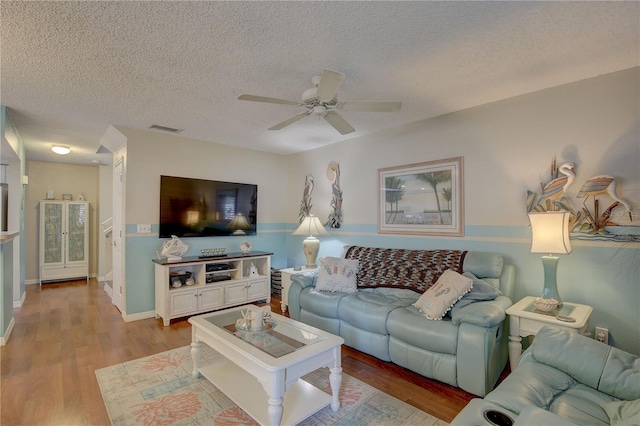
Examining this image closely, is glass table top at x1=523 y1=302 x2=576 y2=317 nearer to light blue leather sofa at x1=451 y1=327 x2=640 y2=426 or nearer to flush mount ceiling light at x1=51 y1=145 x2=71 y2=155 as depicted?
light blue leather sofa at x1=451 y1=327 x2=640 y2=426

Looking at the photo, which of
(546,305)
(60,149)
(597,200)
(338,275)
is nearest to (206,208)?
(338,275)

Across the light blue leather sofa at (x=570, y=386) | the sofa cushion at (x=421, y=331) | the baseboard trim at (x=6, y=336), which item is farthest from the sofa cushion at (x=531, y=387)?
the baseboard trim at (x=6, y=336)

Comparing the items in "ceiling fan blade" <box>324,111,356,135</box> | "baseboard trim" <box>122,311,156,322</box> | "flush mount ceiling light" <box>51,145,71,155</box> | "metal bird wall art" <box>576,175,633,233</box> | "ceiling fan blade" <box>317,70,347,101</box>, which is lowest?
"baseboard trim" <box>122,311,156,322</box>

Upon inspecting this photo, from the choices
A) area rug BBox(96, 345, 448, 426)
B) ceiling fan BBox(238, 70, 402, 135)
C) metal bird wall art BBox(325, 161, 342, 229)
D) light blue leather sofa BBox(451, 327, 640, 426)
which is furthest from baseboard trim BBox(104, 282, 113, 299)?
light blue leather sofa BBox(451, 327, 640, 426)

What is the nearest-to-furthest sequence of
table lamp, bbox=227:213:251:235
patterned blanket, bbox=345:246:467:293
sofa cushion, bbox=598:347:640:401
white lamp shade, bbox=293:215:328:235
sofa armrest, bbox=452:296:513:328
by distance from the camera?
sofa cushion, bbox=598:347:640:401, sofa armrest, bbox=452:296:513:328, patterned blanket, bbox=345:246:467:293, white lamp shade, bbox=293:215:328:235, table lamp, bbox=227:213:251:235

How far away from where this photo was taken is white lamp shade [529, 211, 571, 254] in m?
2.29

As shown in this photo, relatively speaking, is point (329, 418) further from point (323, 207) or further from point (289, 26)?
point (323, 207)

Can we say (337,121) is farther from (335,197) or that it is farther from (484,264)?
(335,197)

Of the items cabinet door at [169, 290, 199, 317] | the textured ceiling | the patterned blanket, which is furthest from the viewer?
cabinet door at [169, 290, 199, 317]

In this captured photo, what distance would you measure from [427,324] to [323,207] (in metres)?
2.69

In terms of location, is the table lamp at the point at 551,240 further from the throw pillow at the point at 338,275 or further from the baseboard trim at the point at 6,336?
the baseboard trim at the point at 6,336

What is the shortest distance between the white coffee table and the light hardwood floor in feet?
1.96

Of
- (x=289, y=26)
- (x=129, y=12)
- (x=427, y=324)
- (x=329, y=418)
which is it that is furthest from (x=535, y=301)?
(x=129, y=12)

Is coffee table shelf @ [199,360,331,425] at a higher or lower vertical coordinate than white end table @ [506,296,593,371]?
lower
